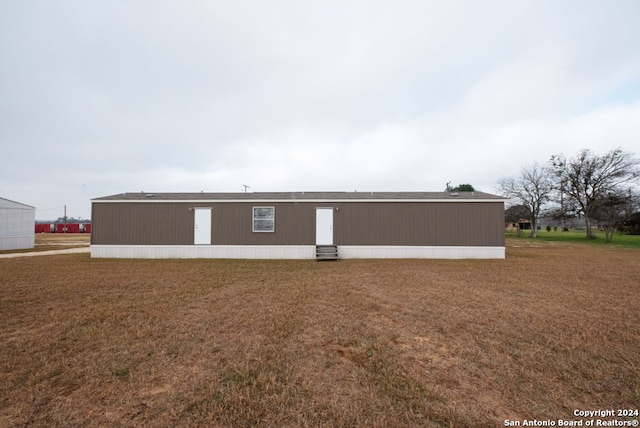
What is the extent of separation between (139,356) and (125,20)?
19.0 metres

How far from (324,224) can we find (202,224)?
20.7 ft

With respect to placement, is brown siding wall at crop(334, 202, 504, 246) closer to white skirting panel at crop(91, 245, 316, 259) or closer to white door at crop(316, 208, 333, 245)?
white door at crop(316, 208, 333, 245)

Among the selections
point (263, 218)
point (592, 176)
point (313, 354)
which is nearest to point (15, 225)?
point (263, 218)

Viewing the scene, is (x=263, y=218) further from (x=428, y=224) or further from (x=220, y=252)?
(x=428, y=224)

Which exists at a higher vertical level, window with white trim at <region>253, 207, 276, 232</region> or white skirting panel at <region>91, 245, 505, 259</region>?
window with white trim at <region>253, 207, 276, 232</region>

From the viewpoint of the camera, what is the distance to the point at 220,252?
42.7ft

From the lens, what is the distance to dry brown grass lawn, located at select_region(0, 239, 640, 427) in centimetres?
239

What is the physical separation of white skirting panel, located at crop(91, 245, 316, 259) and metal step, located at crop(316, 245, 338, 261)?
0.35 m

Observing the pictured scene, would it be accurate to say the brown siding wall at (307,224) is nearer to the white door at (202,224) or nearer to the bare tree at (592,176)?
the white door at (202,224)

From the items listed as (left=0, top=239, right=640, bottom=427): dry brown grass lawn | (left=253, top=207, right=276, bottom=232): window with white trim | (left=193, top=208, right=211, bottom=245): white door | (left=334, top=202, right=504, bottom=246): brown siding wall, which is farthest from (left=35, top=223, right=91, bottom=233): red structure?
(left=334, top=202, right=504, bottom=246): brown siding wall

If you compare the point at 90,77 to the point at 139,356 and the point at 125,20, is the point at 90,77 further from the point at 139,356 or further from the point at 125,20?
the point at 139,356

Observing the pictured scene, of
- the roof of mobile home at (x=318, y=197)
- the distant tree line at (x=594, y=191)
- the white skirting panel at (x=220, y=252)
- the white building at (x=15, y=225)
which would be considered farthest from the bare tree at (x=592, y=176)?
the white building at (x=15, y=225)

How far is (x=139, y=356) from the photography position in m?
3.38

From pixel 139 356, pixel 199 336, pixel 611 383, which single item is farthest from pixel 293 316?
pixel 611 383
